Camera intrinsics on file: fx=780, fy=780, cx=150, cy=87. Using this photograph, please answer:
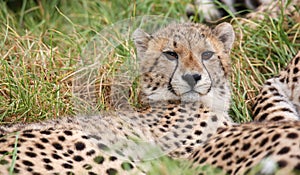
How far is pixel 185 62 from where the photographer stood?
4.62 meters

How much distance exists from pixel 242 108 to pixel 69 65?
4.19 feet

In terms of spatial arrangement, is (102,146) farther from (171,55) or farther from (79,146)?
(171,55)

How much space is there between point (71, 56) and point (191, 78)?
4.77 feet

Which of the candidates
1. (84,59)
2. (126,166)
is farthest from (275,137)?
(84,59)

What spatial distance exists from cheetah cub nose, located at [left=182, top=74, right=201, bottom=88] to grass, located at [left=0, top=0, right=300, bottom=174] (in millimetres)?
601

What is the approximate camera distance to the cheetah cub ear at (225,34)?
506 centimetres

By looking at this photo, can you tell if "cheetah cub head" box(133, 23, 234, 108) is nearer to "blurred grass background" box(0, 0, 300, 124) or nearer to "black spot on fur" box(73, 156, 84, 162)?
"blurred grass background" box(0, 0, 300, 124)

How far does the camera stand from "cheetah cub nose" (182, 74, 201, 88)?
4.54 meters

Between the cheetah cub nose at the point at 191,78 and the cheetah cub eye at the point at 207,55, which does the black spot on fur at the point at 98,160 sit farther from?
the cheetah cub eye at the point at 207,55

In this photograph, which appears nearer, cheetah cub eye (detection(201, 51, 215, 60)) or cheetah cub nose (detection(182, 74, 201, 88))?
cheetah cub nose (detection(182, 74, 201, 88))

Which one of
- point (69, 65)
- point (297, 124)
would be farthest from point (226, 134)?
point (69, 65)

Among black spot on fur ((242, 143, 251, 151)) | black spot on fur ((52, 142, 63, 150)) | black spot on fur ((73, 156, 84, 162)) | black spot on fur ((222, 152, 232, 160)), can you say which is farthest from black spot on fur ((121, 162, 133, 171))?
black spot on fur ((242, 143, 251, 151))

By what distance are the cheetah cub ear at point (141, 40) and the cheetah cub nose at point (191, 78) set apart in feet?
1.77

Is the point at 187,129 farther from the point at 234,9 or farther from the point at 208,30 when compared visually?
the point at 234,9
